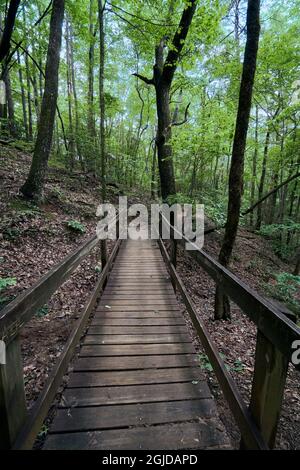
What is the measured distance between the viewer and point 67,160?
15195mm

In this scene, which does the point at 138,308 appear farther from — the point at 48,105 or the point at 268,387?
the point at 48,105

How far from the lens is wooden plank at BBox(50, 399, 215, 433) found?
2088 millimetres

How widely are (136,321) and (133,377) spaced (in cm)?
124

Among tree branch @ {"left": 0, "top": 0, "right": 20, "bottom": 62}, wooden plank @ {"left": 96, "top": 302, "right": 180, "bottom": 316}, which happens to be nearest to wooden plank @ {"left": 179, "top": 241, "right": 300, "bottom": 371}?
wooden plank @ {"left": 96, "top": 302, "right": 180, "bottom": 316}

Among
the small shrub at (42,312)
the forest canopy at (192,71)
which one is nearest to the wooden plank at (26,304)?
the small shrub at (42,312)

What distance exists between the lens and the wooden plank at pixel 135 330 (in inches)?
139

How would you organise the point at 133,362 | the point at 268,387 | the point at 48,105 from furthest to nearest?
1. the point at 48,105
2. the point at 133,362
3. the point at 268,387

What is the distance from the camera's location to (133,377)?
2654 millimetres

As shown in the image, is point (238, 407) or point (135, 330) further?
point (135, 330)

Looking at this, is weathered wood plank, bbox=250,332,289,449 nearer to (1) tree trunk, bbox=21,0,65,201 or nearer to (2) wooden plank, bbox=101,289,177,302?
(2) wooden plank, bbox=101,289,177,302

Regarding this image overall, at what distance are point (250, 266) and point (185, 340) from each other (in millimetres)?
7471

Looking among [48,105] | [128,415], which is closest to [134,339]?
[128,415]

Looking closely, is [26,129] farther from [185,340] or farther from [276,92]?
[185,340]
